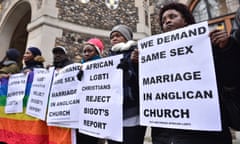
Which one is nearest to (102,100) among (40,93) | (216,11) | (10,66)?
(40,93)

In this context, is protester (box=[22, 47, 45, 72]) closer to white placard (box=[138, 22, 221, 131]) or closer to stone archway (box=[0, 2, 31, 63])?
white placard (box=[138, 22, 221, 131])

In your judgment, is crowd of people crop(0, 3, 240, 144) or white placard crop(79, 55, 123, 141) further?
white placard crop(79, 55, 123, 141)

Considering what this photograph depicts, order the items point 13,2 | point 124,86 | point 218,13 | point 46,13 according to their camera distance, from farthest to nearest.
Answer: point 13,2
point 46,13
point 218,13
point 124,86

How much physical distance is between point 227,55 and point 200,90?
237 mm

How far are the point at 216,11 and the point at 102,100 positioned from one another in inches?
181

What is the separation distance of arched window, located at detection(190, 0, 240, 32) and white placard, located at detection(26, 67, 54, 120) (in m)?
4.09

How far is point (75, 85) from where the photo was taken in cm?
194

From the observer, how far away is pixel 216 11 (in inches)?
193

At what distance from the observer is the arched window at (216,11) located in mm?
4531

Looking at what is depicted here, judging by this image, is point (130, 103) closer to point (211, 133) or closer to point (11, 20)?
point (211, 133)

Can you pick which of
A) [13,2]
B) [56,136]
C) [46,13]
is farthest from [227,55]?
[13,2]

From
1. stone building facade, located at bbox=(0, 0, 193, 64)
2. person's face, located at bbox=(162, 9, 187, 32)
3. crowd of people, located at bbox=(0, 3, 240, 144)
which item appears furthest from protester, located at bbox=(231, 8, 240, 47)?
stone building facade, located at bbox=(0, 0, 193, 64)

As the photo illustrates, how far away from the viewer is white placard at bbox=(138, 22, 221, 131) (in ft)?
3.39

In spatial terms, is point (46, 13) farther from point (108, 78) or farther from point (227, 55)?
point (227, 55)
